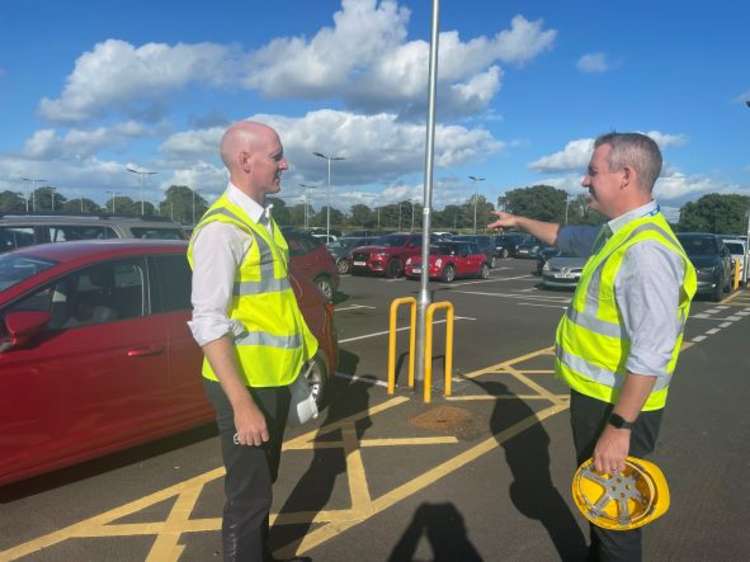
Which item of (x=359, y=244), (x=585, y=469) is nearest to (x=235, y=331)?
(x=585, y=469)

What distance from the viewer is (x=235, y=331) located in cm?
218

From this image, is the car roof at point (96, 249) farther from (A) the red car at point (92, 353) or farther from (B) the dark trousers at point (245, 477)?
(B) the dark trousers at point (245, 477)

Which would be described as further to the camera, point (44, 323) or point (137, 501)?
point (137, 501)

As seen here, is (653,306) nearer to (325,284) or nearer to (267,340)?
(267,340)

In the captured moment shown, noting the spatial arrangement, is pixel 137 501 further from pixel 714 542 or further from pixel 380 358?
pixel 380 358

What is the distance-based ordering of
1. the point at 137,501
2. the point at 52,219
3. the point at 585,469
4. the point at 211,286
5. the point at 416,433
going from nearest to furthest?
the point at 211,286, the point at 585,469, the point at 137,501, the point at 416,433, the point at 52,219

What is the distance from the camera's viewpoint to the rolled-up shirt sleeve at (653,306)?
2.02m

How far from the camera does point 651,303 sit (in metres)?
2.02

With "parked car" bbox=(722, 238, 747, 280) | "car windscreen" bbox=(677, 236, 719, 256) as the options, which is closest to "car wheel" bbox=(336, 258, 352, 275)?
"car windscreen" bbox=(677, 236, 719, 256)

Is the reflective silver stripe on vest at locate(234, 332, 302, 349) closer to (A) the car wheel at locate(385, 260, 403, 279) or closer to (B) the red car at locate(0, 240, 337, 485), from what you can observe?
(B) the red car at locate(0, 240, 337, 485)

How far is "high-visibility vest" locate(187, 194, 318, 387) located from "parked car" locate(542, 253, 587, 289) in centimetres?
1619

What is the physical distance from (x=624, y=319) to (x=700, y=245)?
17094 millimetres

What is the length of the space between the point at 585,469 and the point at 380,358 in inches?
222

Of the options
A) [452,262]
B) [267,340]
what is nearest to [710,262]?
[452,262]
